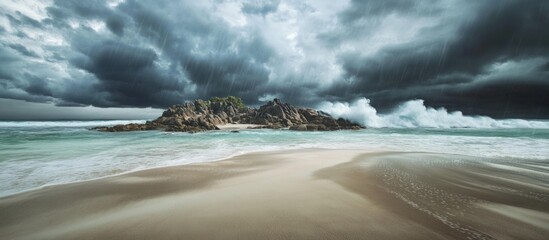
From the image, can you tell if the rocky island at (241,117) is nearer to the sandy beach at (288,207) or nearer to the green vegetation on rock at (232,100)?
the green vegetation on rock at (232,100)

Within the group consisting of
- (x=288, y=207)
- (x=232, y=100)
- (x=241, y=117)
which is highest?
(x=232, y=100)

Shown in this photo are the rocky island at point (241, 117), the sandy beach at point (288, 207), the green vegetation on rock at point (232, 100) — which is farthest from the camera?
the green vegetation on rock at point (232, 100)

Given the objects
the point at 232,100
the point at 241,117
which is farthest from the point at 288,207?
the point at 232,100

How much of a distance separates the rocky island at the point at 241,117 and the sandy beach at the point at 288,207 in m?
36.5

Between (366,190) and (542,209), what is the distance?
107 inches

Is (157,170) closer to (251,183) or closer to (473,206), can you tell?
(251,183)

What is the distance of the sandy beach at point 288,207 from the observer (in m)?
2.77

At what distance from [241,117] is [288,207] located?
233 feet

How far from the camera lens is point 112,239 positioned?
2609 millimetres

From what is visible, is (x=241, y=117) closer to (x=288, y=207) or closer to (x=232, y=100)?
(x=232, y=100)

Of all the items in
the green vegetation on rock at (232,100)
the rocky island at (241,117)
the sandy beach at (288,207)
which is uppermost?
the green vegetation on rock at (232,100)

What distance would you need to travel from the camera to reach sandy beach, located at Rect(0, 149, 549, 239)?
109 inches

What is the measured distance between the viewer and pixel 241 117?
73688mm

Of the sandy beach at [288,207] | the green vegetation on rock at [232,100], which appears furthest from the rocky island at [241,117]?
the sandy beach at [288,207]
